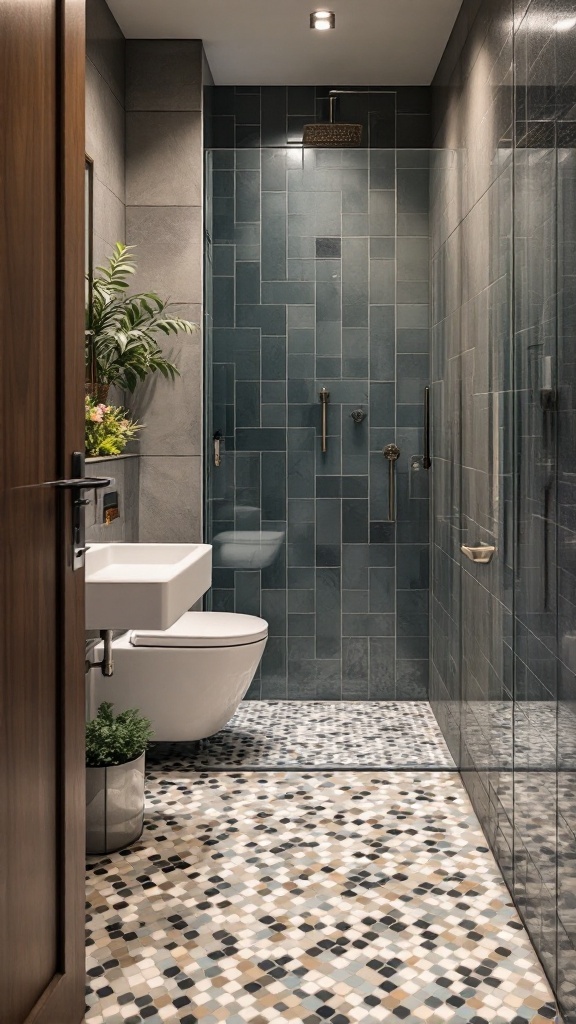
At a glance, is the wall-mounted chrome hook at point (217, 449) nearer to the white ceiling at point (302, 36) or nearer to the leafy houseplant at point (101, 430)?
the leafy houseplant at point (101, 430)

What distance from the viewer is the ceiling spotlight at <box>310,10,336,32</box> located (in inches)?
140

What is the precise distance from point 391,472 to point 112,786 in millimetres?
1625

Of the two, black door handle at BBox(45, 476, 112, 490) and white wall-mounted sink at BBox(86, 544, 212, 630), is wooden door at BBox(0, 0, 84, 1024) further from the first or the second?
white wall-mounted sink at BBox(86, 544, 212, 630)

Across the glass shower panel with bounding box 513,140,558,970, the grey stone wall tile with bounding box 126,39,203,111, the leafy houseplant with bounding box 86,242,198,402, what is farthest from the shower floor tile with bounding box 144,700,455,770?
the grey stone wall tile with bounding box 126,39,203,111

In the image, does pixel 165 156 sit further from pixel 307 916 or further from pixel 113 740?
pixel 307 916

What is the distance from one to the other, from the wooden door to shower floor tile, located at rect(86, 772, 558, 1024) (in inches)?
11.8

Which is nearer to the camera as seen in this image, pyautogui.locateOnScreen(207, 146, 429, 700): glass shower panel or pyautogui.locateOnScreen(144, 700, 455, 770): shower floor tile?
pyautogui.locateOnScreen(144, 700, 455, 770): shower floor tile

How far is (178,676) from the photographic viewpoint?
3229mm

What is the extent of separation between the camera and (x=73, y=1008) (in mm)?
1800

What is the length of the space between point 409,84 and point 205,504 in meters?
2.20

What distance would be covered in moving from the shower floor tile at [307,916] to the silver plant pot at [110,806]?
0.18ft

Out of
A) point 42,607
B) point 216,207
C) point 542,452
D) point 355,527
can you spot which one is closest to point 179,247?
point 216,207

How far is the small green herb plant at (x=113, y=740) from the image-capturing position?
2.65 meters

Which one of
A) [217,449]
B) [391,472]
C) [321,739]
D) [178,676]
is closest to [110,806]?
[178,676]
